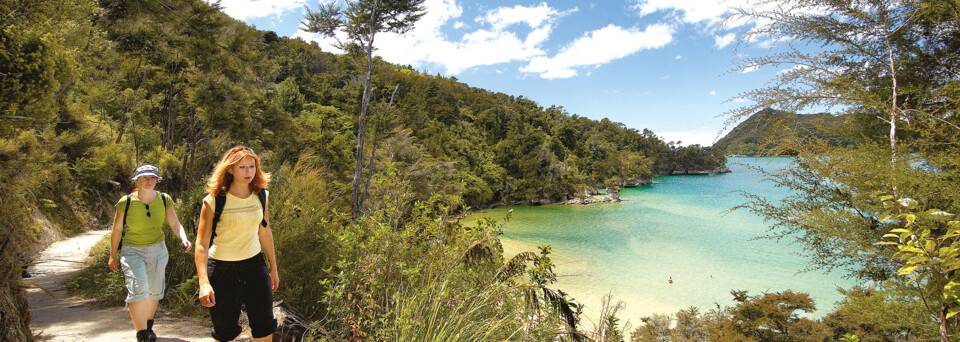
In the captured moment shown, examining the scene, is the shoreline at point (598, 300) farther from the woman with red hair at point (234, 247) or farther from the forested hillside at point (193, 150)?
the woman with red hair at point (234, 247)

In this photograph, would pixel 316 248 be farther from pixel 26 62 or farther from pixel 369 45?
pixel 369 45

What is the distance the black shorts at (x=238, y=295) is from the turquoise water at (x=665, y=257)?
460 cm

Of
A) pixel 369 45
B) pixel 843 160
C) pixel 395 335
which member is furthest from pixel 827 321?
pixel 369 45

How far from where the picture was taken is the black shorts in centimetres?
204

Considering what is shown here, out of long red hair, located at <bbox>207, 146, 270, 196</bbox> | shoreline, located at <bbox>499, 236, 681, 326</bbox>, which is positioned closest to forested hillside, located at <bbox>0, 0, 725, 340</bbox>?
long red hair, located at <bbox>207, 146, 270, 196</bbox>

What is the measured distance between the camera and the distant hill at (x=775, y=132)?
11.6ft

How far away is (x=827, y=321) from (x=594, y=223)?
2231 centimetres

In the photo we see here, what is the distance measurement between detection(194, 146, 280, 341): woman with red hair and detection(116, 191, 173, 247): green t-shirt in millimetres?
1179

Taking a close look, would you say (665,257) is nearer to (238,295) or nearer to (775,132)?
(775,132)

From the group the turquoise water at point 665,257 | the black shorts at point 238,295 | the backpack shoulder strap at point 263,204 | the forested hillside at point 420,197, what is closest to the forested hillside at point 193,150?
the forested hillside at point 420,197

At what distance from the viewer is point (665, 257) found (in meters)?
18.5

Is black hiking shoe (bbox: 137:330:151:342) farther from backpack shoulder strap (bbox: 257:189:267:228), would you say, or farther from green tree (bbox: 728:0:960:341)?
green tree (bbox: 728:0:960:341)

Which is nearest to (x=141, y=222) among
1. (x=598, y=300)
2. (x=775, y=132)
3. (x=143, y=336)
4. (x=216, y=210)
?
(x=143, y=336)

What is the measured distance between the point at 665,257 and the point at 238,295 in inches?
787
